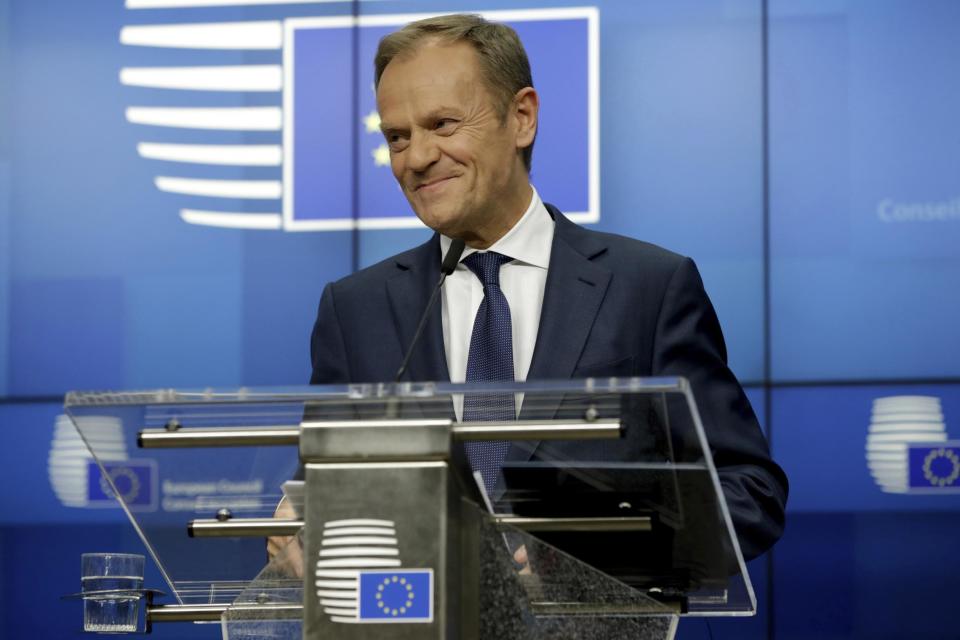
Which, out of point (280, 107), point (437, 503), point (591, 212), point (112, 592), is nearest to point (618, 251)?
point (112, 592)

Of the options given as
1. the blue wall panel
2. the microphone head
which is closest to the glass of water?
the microphone head

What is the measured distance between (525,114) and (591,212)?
145 centimetres

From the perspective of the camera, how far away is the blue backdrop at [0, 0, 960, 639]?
3.66 meters

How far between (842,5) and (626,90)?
0.62 m

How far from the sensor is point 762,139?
3.71m

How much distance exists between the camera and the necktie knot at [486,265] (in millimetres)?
2115

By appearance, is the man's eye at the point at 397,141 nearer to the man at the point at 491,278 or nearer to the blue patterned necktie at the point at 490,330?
the man at the point at 491,278

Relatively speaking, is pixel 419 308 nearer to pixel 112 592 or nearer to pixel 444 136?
pixel 444 136

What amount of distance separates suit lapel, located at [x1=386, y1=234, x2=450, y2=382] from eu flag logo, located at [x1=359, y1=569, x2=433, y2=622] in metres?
0.82

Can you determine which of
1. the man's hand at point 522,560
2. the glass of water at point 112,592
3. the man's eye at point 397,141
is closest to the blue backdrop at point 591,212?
the man's eye at point 397,141

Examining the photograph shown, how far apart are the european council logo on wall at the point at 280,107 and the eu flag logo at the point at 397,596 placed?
8.83ft

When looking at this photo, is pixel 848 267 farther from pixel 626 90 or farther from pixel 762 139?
pixel 626 90

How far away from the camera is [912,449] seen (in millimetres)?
3617

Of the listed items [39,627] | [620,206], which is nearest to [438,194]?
[620,206]
